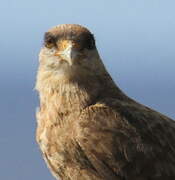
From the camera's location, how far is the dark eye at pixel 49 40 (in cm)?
898

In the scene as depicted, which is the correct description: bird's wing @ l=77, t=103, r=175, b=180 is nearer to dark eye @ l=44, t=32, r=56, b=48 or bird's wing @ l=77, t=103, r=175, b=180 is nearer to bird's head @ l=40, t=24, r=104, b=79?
bird's head @ l=40, t=24, r=104, b=79

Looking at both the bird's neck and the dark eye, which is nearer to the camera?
the bird's neck

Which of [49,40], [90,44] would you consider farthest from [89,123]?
[49,40]

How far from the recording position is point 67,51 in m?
8.66

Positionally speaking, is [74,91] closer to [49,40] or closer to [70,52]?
[70,52]

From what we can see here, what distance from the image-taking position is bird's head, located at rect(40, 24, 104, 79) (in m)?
8.72

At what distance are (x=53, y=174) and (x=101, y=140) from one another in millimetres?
614

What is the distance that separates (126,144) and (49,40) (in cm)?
135

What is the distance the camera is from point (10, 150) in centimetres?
10969

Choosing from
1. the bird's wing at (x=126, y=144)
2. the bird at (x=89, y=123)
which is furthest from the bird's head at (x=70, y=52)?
the bird's wing at (x=126, y=144)

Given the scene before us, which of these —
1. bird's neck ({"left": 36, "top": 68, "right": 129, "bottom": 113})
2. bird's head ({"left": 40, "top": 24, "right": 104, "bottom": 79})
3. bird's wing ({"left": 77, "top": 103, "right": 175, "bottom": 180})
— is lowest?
bird's wing ({"left": 77, "top": 103, "right": 175, "bottom": 180})

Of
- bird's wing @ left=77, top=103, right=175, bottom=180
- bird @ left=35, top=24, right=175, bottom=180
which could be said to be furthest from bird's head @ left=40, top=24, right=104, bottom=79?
bird's wing @ left=77, top=103, right=175, bottom=180

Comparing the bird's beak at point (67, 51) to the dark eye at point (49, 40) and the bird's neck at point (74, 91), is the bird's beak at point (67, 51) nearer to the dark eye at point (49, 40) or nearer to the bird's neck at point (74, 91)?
the dark eye at point (49, 40)

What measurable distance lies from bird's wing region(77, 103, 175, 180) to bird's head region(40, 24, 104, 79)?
16.9 inches
